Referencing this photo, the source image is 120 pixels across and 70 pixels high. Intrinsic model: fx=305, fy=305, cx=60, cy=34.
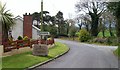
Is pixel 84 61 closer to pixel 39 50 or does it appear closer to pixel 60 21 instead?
pixel 39 50

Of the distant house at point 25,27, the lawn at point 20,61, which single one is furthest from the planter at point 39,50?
the distant house at point 25,27

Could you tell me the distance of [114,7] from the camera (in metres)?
34.3

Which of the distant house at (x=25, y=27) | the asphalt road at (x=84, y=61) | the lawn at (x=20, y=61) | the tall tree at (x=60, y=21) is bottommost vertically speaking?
the asphalt road at (x=84, y=61)

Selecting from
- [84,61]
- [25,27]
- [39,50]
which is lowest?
[84,61]

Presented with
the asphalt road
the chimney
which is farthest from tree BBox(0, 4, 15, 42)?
the chimney

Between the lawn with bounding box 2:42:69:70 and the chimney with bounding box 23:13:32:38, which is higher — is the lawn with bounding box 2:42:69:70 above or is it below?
below

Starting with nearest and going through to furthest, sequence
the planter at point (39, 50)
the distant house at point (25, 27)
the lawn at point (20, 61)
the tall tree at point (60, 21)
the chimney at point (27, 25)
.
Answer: the lawn at point (20, 61), the planter at point (39, 50), the chimney at point (27, 25), the distant house at point (25, 27), the tall tree at point (60, 21)

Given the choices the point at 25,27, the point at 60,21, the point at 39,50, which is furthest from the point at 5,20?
the point at 60,21

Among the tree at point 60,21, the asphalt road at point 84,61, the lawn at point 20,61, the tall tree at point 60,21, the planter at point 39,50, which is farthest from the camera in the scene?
the tall tree at point 60,21

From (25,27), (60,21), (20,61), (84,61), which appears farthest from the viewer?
(60,21)

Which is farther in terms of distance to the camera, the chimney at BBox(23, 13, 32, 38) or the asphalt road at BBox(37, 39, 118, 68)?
the chimney at BBox(23, 13, 32, 38)

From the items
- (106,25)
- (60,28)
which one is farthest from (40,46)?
(60,28)

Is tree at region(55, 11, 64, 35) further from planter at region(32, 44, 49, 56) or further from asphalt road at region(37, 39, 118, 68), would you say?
planter at region(32, 44, 49, 56)

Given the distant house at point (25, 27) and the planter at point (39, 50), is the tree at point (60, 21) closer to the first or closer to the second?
the distant house at point (25, 27)
